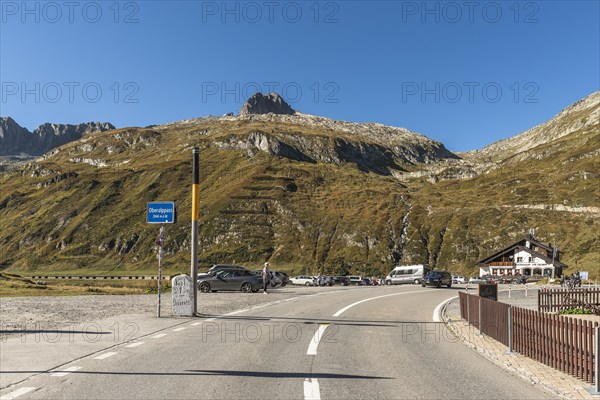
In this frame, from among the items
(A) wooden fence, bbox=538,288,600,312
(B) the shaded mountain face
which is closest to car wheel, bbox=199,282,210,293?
(A) wooden fence, bbox=538,288,600,312

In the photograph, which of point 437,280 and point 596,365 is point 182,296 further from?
point 437,280

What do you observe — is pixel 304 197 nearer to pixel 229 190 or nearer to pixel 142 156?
pixel 229 190

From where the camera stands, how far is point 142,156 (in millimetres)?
195125

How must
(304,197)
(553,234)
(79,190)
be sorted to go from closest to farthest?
(553,234) → (304,197) → (79,190)

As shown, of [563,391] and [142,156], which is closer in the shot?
[563,391]

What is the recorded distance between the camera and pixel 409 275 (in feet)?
196

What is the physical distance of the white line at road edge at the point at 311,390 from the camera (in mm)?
7539

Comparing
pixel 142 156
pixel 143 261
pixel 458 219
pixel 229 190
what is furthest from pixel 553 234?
pixel 142 156

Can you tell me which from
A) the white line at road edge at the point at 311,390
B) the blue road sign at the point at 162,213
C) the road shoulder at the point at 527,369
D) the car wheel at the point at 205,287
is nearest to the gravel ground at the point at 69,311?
the blue road sign at the point at 162,213

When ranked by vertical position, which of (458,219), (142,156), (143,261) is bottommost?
(143,261)

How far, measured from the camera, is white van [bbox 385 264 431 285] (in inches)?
2304

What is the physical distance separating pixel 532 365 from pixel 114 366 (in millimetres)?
8169

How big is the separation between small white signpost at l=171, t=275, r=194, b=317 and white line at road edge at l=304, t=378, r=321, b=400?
35.7ft

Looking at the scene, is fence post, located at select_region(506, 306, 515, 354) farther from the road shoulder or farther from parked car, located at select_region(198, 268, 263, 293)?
parked car, located at select_region(198, 268, 263, 293)
